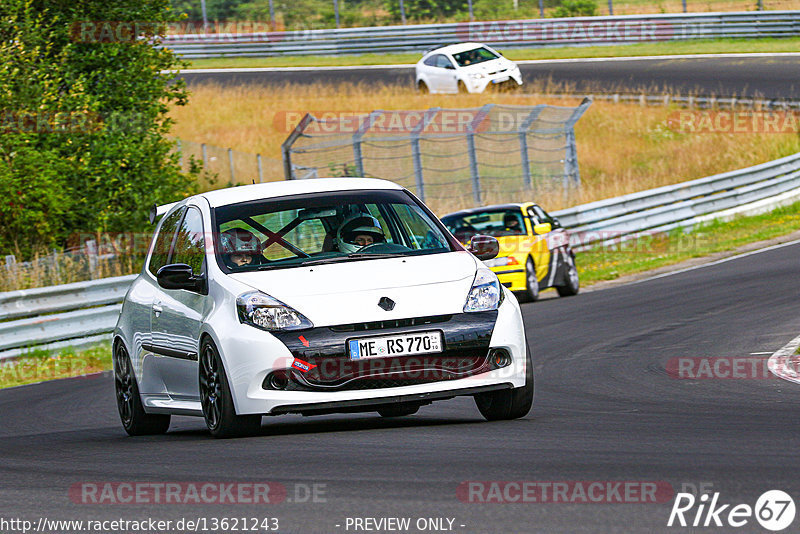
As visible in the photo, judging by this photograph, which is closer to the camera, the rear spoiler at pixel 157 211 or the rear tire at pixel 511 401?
the rear tire at pixel 511 401

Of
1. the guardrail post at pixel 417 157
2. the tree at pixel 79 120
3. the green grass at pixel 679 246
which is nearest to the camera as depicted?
the tree at pixel 79 120

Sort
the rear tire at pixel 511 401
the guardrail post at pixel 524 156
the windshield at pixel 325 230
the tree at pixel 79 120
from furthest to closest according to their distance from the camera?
the guardrail post at pixel 524 156 < the tree at pixel 79 120 < the windshield at pixel 325 230 < the rear tire at pixel 511 401

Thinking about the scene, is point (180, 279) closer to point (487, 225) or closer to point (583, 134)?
point (487, 225)

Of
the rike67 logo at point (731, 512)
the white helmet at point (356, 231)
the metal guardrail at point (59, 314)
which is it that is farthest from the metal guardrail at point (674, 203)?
the rike67 logo at point (731, 512)

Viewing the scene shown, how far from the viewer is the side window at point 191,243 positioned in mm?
8727

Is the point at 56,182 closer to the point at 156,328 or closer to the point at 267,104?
the point at 156,328

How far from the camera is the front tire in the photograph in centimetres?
781

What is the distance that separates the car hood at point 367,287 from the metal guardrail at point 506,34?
38.3 metres

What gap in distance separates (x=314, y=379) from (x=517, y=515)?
8.46 feet

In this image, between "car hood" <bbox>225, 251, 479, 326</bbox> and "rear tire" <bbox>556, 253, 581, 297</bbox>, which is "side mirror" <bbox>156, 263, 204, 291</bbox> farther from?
"rear tire" <bbox>556, 253, 581, 297</bbox>

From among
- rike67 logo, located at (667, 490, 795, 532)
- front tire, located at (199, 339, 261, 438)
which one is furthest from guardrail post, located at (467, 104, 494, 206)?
rike67 logo, located at (667, 490, 795, 532)

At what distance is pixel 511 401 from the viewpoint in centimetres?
824

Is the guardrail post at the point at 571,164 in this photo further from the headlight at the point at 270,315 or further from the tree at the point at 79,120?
the headlight at the point at 270,315

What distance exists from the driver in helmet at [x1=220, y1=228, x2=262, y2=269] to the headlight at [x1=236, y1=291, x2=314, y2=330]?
0.60m
